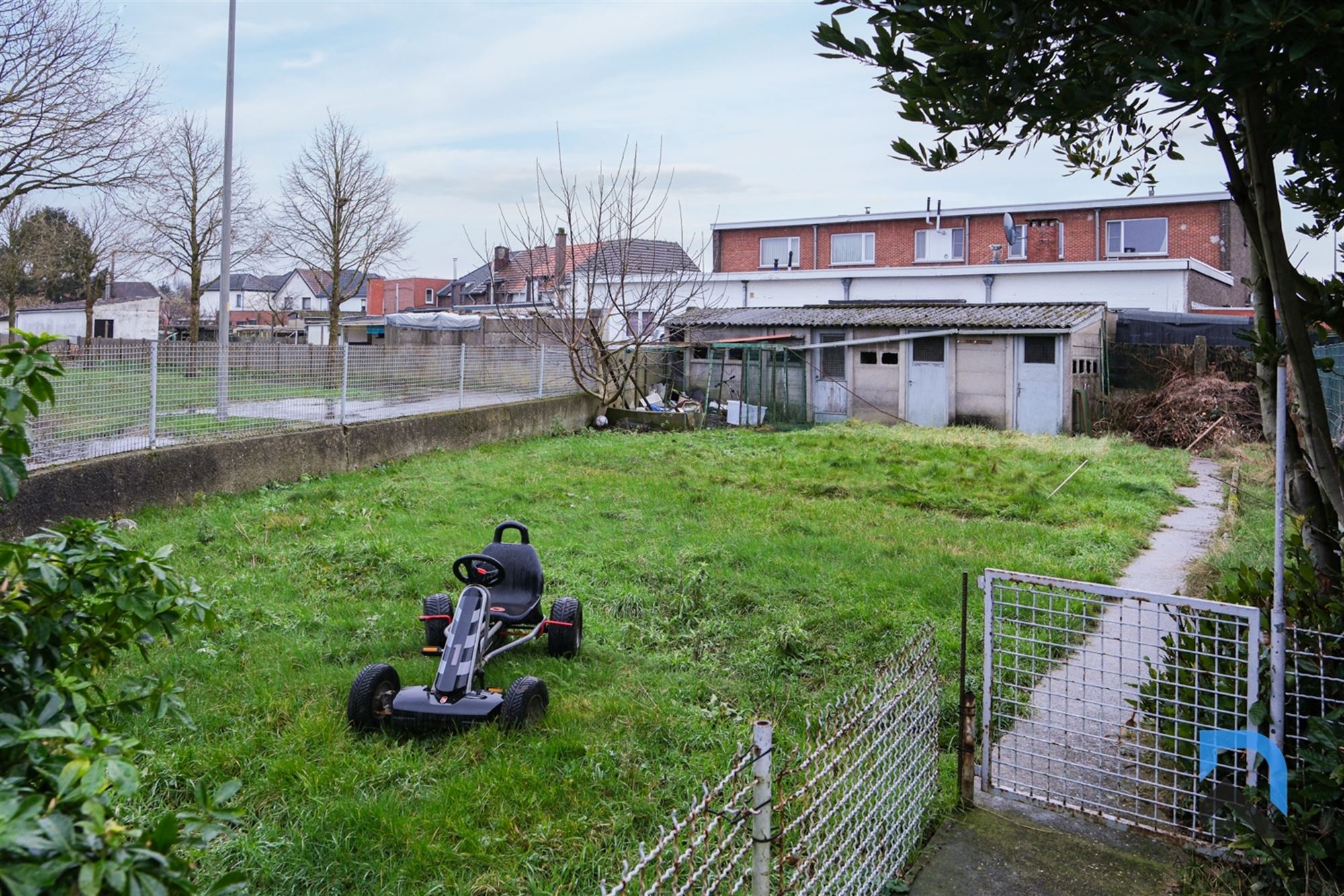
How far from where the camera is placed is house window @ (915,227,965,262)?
103 ft

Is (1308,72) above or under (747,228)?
under

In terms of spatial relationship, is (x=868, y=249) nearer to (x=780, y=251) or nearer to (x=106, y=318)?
(x=780, y=251)

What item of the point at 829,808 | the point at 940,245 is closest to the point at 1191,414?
the point at 940,245

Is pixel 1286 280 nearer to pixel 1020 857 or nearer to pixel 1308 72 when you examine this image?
pixel 1308 72

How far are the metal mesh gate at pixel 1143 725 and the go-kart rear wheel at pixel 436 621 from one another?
3.25 m

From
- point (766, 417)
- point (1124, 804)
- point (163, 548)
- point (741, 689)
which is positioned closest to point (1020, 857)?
point (1124, 804)

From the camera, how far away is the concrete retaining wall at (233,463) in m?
8.96

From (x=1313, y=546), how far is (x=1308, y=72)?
6.12 ft

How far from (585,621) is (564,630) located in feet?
2.34

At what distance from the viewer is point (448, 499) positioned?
36.0ft

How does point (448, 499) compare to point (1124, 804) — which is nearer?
point (1124, 804)

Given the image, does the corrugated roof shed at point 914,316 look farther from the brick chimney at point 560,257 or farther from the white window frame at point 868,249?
the white window frame at point 868,249

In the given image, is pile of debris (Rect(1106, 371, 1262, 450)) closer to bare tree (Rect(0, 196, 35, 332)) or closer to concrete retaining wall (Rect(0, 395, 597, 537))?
concrete retaining wall (Rect(0, 395, 597, 537))

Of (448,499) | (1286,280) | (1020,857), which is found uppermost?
(1286,280)
